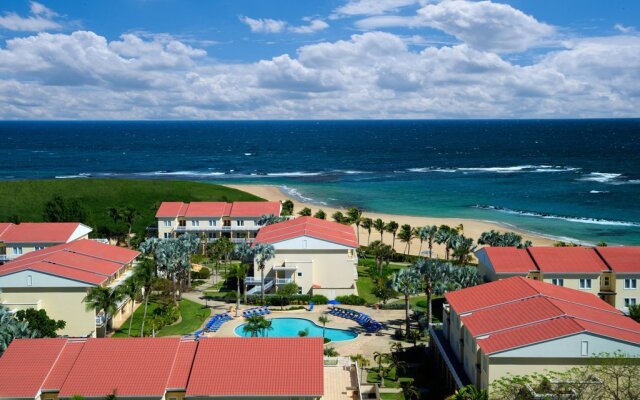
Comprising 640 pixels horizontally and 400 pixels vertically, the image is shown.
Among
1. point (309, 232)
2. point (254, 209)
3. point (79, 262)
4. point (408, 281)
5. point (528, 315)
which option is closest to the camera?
point (528, 315)

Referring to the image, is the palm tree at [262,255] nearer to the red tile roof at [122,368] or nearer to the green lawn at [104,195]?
the red tile roof at [122,368]

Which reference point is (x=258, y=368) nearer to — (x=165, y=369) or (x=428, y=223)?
(x=165, y=369)

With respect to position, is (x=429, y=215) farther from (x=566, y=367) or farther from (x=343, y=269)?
(x=566, y=367)

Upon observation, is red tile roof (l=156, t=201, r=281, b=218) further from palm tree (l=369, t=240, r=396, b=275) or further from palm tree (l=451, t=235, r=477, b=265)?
palm tree (l=451, t=235, r=477, b=265)

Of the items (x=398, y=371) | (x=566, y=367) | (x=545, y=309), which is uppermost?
(x=545, y=309)

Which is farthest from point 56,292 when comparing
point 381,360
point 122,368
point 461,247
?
point 461,247

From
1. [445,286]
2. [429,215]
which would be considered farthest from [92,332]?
[429,215]

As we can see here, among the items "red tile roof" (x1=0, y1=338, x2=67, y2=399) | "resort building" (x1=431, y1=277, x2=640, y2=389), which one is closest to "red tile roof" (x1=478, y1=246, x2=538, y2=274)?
"resort building" (x1=431, y1=277, x2=640, y2=389)
